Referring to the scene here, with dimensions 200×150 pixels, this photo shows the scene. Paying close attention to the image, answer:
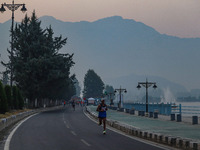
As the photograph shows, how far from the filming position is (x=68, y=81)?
69.9 meters

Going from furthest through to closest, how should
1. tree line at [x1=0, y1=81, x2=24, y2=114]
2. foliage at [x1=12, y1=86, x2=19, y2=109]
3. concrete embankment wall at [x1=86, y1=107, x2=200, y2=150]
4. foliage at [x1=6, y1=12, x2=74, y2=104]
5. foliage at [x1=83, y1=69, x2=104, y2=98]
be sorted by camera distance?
1. foliage at [x1=83, y1=69, x2=104, y2=98]
2. foliage at [x1=6, y1=12, x2=74, y2=104]
3. foliage at [x1=12, y1=86, x2=19, y2=109]
4. tree line at [x1=0, y1=81, x2=24, y2=114]
5. concrete embankment wall at [x1=86, y1=107, x2=200, y2=150]

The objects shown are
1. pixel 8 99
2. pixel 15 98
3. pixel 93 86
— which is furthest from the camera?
pixel 93 86

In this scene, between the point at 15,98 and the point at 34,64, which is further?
the point at 34,64

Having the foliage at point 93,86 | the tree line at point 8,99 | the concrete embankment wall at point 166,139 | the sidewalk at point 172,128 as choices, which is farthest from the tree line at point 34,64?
the foliage at point 93,86

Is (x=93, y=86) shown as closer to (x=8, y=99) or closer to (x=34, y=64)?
(x=34, y=64)

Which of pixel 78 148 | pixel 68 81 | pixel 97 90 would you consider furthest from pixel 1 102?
pixel 97 90

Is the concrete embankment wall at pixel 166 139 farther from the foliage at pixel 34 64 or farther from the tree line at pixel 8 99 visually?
the foliage at pixel 34 64

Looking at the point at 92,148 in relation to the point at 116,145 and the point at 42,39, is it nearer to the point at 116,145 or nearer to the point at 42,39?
the point at 116,145

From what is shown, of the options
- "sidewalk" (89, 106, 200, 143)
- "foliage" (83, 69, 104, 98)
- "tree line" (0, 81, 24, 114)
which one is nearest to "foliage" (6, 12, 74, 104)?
"tree line" (0, 81, 24, 114)

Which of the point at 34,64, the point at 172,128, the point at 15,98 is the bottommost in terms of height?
the point at 172,128

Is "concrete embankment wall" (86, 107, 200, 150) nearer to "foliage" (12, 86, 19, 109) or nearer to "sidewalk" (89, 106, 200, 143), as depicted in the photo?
"sidewalk" (89, 106, 200, 143)

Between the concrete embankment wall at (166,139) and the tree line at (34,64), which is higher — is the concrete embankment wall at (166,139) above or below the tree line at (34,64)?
below

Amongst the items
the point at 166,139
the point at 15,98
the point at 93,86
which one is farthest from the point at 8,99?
the point at 93,86

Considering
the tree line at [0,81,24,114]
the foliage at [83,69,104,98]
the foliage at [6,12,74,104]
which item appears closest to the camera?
the tree line at [0,81,24,114]
